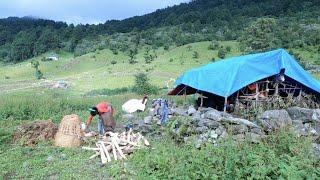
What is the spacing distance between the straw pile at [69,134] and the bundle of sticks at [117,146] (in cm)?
74

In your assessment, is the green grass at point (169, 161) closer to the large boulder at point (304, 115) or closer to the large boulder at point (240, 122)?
the large boulder at point (240, 122)

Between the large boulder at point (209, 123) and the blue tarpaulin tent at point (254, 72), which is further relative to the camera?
the blue tarpaulin tent at point (254, 72)

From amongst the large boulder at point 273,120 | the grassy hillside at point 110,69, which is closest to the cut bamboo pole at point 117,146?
the large boulder at point 273,120

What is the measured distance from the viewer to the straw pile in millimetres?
11906

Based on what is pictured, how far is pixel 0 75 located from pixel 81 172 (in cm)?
6486

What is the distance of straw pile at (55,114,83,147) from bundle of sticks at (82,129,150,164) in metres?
0.74

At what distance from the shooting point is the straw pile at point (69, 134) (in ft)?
39.1

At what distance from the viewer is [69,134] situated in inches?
470

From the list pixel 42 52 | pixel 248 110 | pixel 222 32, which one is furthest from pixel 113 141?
pixel 42 52

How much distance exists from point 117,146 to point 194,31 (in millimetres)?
80580

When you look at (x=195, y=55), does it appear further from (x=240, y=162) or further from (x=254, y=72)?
(x=240, y=162)

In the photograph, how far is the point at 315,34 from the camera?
5784 centimetres

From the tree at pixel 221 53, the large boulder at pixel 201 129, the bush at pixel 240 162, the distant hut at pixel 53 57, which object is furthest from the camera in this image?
the distant hut at pixel 53 57

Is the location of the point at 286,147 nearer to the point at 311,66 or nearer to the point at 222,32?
the point at 311,66
